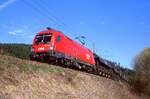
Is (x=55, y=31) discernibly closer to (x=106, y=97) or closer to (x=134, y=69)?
(x=106, y=97)

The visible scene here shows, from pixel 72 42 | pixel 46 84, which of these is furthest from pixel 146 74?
pixel 46 84

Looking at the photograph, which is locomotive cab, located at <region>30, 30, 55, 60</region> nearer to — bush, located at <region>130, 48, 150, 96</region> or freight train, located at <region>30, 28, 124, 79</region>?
freight train, located at <region>30, 28, 124, 79</region>

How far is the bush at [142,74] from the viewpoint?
4141cm

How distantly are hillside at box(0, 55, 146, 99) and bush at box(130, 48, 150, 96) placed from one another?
19.6 m

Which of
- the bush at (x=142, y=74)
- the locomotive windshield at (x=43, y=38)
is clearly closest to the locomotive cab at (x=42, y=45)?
the locomotive windshield at (x=43, y=38)

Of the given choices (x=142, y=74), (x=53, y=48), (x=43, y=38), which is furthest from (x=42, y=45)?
(x=142, y=74)

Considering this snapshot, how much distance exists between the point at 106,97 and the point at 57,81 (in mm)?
7294

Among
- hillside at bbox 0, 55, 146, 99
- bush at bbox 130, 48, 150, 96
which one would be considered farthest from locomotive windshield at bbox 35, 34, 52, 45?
bush at bbox 130, 48, 150, 96

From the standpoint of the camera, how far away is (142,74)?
45.0 m

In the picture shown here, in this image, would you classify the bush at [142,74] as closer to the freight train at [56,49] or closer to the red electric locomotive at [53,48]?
the freight train at [56,49]

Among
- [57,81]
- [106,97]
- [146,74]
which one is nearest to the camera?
[57,81]

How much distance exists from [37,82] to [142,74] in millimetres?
31191

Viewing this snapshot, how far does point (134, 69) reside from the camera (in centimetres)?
4778

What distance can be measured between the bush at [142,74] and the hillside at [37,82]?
19.6m
